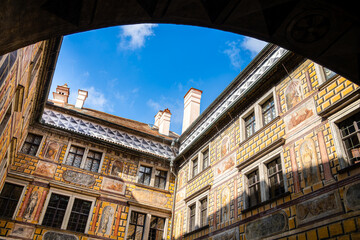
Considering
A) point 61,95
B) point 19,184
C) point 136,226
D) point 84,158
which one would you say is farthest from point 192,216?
point 61,95

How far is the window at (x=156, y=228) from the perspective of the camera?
1402cm

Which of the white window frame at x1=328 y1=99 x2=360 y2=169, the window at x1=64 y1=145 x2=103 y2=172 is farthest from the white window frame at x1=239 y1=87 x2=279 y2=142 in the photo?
the window at x1=64 y1=145 x2=103 y2=172

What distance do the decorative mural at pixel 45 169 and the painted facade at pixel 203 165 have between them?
0.04 meters

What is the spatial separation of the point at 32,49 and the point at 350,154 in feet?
26.5

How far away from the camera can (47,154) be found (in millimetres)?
13500

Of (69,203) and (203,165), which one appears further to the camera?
(203,165)

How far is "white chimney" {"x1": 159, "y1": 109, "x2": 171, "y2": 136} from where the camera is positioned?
736 inches

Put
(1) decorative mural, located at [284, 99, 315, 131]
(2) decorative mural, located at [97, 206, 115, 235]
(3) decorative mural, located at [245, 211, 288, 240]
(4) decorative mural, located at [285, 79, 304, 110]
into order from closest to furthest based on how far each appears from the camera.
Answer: (3) decorative mural, located at [245, 211, 288, 240] < (1) decorative mural, located at [284, 99, 315, 131] < (4) decorative mural, located at [285, 79, 304, 110] < (2) decorative mural, located at [97, 206, 115, 235]

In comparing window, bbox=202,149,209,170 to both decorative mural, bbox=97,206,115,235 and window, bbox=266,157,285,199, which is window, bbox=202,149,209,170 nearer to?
window, bbox=266,157,285,199

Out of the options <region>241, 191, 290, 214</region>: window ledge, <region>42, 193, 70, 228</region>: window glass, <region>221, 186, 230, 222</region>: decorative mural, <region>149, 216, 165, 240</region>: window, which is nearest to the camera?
<region>241, 191, 290, 214</region>: window ledge

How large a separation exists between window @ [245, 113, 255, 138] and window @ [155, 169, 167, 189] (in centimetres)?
622

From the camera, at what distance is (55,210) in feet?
41.5

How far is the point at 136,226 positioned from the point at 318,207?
903cm

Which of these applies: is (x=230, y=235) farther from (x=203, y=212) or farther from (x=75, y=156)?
(x=75, y=156)
